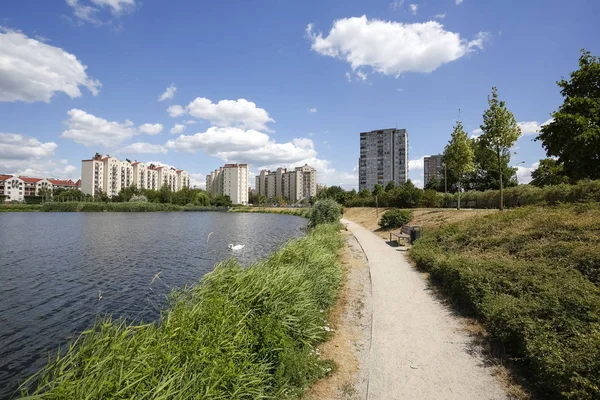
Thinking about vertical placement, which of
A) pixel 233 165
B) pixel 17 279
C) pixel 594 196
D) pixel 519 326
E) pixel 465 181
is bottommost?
pixel 17 279

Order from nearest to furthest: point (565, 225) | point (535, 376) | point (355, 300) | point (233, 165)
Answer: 1. point (535, 376)
2. point (355, 300)
3. point (565, 225)
4. point (233, 165)

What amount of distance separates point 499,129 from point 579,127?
4.57m

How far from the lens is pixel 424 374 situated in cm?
521

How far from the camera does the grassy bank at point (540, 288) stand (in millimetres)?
4523

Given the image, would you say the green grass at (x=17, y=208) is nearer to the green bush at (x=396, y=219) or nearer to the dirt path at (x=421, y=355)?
the green bush at (x=396, y=219)

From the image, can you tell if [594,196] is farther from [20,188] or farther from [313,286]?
[20,188]

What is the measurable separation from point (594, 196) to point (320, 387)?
17.5 metres

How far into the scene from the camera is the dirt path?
4.77 meters

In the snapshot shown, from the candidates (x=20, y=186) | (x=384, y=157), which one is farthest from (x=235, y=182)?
(x=20, y=186)

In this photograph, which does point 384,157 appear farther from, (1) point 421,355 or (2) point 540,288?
(1) point 421,355

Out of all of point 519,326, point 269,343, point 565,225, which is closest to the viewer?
point 269,343

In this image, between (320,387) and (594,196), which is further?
(594,196)

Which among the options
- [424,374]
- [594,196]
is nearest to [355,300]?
[424,374]

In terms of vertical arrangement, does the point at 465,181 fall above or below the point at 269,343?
above
